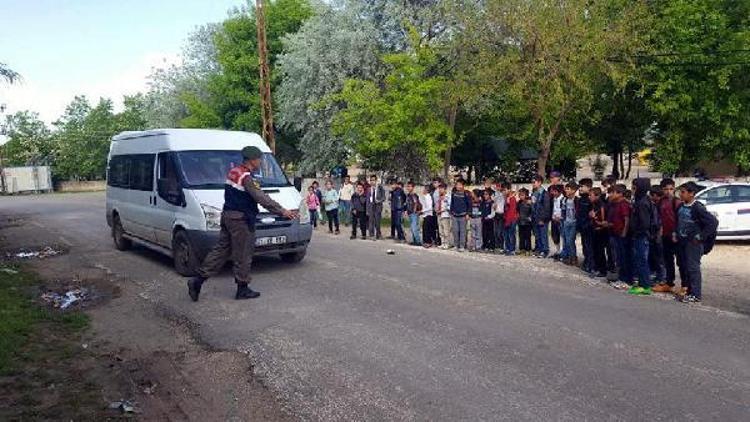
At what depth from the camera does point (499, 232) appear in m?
13.7

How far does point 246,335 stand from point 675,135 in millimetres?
25518

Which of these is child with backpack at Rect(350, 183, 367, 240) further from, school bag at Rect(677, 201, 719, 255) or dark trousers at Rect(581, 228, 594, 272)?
school bag at Rect(677, 201, 719, 255)

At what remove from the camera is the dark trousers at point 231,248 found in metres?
7.95

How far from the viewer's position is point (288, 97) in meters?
29.3

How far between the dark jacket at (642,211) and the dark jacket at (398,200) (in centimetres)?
728

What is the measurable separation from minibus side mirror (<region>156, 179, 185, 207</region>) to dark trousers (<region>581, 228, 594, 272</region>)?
275 inches

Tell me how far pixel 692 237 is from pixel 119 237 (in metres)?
Answer: 11.2

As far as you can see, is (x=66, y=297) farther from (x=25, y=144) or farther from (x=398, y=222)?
(x=25, y=144)

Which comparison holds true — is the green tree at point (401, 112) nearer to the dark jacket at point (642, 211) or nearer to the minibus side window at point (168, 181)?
the minibus side window at point (168, 181)

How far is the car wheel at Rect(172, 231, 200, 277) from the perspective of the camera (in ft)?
31.8

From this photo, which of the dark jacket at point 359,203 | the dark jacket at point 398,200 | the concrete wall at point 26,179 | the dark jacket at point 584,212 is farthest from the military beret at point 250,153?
the concrete wall at point 26,179

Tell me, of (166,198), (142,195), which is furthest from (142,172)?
(166,198)

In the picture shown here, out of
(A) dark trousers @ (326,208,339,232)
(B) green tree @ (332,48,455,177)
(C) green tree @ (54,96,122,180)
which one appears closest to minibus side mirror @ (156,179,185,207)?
(A) dark trousers @ (326,208,339,232)

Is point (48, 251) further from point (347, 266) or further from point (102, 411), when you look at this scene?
point (102, 411)
